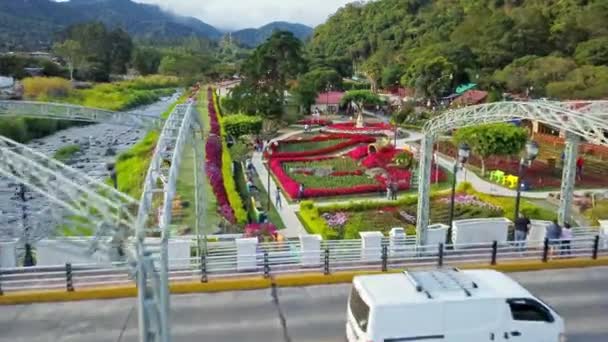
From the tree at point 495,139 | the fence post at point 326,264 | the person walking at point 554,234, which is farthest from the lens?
the tree at point 495,139

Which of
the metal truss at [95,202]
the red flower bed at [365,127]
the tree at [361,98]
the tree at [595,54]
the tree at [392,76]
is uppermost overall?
the tree at [595,54]

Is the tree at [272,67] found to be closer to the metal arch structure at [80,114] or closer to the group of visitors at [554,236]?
the metal arch structure at [80,114]

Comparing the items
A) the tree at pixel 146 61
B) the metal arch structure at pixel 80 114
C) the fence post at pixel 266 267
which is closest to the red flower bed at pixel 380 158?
the metal arch structure at pixel 80 114

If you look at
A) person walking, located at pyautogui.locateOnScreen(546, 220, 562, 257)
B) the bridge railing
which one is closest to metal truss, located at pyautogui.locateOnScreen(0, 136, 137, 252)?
the bridge railing

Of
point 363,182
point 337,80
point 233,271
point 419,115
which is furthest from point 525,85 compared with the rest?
point 233,271

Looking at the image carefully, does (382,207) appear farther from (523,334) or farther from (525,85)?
(525,85)

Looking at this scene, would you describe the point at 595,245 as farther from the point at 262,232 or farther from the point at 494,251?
the point at 262,232

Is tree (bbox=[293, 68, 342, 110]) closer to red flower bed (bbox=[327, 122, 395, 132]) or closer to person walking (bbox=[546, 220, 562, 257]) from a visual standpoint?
red flower bed (bbox=[327, 122, 395, 132])
